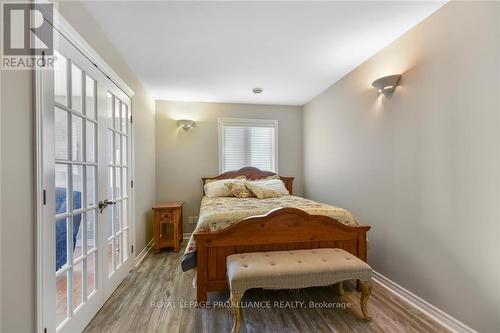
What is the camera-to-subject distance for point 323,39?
84.7 inches

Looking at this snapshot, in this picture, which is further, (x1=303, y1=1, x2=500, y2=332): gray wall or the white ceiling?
the white ceiling

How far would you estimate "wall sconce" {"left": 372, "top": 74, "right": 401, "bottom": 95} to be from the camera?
82.6 inches

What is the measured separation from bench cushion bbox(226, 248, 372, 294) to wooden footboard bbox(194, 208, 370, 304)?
0.56 ft

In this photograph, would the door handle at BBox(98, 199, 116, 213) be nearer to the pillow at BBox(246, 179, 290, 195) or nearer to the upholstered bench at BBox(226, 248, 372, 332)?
the upholstered bench at BBox(226, 248, 372, 332)

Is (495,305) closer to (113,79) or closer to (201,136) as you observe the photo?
(113,79)

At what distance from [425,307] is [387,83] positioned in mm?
2042

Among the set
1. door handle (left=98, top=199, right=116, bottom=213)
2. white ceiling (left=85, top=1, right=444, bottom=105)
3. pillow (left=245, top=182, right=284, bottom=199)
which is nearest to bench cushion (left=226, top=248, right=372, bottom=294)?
door handle (left=98, top=199, right=116, bottom=213)

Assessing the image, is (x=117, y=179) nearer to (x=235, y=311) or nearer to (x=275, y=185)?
(x=235, y=311)

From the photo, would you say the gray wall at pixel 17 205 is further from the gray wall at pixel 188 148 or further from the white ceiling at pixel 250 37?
the gray wall at pixel 188 148

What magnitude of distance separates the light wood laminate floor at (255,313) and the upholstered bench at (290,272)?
19cm

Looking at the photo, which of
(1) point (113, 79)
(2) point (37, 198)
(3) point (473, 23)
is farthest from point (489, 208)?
(1) point (113, 79)

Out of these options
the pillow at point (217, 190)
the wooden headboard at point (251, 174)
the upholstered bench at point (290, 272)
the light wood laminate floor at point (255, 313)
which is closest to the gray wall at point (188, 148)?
the wooden headboard at point (251, 174)

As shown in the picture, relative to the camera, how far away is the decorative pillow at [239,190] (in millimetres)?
3235

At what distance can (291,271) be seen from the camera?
1640mm
